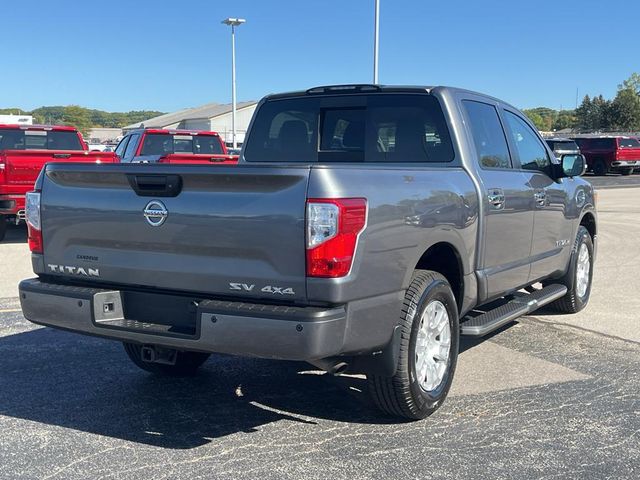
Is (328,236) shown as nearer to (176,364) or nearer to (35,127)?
(176,364)

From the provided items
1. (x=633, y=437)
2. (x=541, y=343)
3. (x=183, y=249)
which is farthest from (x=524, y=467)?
(x=541, y=343)

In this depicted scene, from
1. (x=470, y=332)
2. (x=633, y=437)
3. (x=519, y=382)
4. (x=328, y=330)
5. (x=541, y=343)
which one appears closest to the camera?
(x=328, y=330)

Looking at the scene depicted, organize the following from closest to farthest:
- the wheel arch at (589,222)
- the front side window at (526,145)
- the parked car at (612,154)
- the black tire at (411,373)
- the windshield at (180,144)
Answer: the black tire at (411,373) → the front side window at (526,145) → the wheel arch at (589,222) → the windshield at (180,144) → the parked car at (612,154)

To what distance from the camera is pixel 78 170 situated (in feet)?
13.4

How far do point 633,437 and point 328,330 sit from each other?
6.22ft

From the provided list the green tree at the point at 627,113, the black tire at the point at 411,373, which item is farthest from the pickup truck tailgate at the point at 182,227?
the green tree at the point at 627,113

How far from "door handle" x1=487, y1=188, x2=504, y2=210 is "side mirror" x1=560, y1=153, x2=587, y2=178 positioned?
1265mm

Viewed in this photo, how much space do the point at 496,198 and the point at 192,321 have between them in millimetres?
2317

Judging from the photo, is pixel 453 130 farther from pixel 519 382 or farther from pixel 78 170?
pixel 78 170

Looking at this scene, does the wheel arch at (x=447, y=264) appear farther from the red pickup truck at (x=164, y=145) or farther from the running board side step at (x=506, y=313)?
the red pickup truck at (x=164, y=145)

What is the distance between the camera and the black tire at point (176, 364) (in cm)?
503

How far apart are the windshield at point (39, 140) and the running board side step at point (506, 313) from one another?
32.7 feet

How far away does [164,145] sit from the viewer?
15336 millimetres

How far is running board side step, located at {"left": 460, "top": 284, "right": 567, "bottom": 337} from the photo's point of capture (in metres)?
4.71
